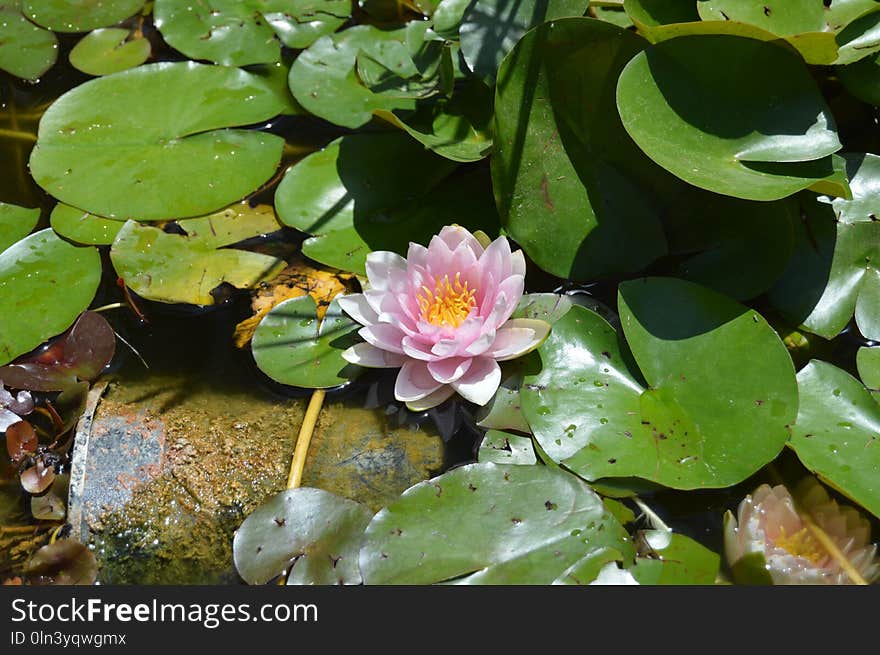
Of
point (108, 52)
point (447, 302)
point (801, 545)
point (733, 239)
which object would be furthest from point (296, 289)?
point (801, 545)

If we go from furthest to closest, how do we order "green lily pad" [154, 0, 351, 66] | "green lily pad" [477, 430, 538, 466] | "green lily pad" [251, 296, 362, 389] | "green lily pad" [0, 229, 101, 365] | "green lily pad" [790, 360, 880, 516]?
"green lily pad" [154, 0, 351, 66] → "green lily pad" [0, 229, 101, 365] → "green lily pad" [251, 296, 362, 389] → "green lily pad" [477, 430, 538, 466] → "green lily pad" [790, 360, 880, 516]

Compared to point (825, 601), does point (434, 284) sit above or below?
above

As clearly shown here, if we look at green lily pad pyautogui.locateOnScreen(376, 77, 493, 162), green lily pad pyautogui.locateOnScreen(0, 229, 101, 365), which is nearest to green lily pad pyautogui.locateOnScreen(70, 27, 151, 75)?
green lily pad pyautogui.locateOnScreen(0, 229, 101, 365)

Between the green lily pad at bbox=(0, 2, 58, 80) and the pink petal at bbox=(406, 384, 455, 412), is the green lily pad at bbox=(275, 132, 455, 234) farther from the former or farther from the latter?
the green lily pad at bbox=(0, 2, 58, 80)

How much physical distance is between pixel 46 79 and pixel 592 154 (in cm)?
231

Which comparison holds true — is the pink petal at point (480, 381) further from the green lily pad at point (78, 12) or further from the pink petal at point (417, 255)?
the green lily pad at point (78, 12)

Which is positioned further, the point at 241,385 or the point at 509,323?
the point at 241,385

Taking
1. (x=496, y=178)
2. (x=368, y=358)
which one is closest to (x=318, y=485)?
(x=368, y=358)

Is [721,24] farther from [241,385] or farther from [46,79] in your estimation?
[46,79]

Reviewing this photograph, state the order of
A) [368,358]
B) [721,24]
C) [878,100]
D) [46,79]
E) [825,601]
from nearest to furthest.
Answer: [825,601] < [721,24] < [368,358] < [878,100] < [46,79]

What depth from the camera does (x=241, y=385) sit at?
237 centimetres

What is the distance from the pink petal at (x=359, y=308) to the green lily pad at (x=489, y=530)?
1.65 feet

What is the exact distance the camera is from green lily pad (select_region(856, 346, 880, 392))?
216 cm

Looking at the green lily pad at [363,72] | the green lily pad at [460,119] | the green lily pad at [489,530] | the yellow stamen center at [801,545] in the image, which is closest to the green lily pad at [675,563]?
the green lily pad at [489,530]
